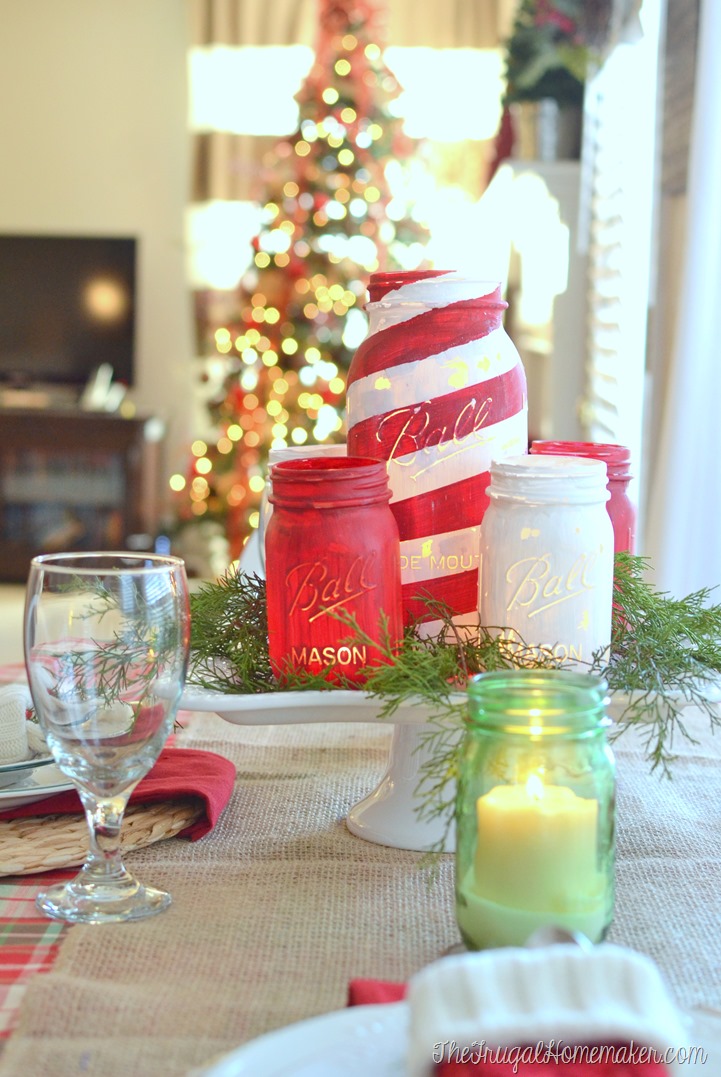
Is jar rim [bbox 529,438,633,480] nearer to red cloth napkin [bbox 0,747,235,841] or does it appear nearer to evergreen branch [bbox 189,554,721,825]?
evergreen branch [bbox 189,554,721,825]

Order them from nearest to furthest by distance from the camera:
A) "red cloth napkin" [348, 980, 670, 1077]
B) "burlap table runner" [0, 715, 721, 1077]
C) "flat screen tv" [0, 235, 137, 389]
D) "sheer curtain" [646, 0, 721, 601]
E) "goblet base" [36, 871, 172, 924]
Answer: "red cloth napkin" [348, 980, 670, 1077] < "burlap table runner" [0, 715, 721, 1077] < "goblet base" [36, 871, 172, 924] < "sheer curtain" [646, 0, 721, 601] < "flat screen tv" [0, 235, 137, 389]

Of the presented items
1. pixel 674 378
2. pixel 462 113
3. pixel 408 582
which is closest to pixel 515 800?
pixel 408 582

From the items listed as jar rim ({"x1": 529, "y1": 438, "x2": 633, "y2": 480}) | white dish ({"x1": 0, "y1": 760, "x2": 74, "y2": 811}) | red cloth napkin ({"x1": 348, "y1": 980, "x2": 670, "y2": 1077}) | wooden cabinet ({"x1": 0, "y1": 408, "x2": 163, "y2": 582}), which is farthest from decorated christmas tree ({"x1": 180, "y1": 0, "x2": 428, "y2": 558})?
red cloth napkin ({"x1": 348, "y1": 980, "x2": 670, "y2": 1077})

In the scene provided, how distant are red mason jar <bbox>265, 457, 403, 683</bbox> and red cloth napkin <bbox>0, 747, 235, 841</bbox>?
0.38ft

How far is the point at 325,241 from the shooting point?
4.12 metres

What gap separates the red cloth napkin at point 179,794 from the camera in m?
0.77

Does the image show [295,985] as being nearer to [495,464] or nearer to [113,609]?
→ [113,609]

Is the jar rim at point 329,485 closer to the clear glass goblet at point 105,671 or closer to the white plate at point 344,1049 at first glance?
the clear glass goblet at point 105,671

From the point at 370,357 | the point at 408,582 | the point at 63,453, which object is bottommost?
the point at 63,453

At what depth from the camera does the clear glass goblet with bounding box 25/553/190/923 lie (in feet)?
2.06

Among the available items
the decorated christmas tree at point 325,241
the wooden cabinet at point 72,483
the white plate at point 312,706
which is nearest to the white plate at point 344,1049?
the white plate at point 312,706

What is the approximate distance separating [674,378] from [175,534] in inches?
124

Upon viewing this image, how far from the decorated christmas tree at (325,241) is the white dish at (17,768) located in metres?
3.28

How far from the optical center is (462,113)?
507 cm
